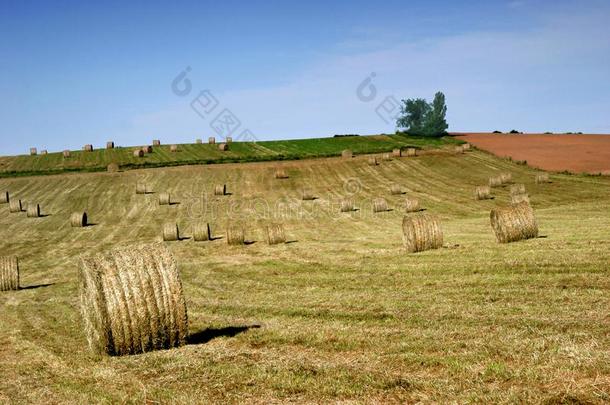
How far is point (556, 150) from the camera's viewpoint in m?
68.1

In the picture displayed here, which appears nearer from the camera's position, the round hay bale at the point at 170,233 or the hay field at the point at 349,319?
the hay field at the point at 349,319

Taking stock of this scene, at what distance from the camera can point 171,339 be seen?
11.4 m

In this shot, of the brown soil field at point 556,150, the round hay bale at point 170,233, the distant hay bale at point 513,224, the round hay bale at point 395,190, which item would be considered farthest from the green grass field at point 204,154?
the distant hay bale at point 513,224

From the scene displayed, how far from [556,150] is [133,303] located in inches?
2584

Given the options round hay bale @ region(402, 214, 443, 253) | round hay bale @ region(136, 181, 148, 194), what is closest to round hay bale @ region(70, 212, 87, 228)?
round hay bale @ region(136, 181, 148, 194)

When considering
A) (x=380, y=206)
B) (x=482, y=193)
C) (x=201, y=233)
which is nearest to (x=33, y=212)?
(x=201, y=233)

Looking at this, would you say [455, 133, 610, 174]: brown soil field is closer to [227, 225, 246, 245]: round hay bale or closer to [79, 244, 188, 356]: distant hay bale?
[227, 225, 246, 245]: round hay bale

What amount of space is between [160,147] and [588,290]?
65.6m

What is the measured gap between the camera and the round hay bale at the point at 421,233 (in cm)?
2147

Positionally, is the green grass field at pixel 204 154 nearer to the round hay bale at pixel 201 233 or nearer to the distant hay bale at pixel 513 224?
the round hay bale at pixel 201 233

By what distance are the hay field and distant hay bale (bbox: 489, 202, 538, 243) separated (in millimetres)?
588

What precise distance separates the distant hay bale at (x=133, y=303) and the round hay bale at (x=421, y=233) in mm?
11701

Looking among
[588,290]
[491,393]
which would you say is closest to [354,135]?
[588,290]

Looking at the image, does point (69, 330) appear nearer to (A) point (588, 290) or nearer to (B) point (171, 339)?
(B) point (171, 339)
